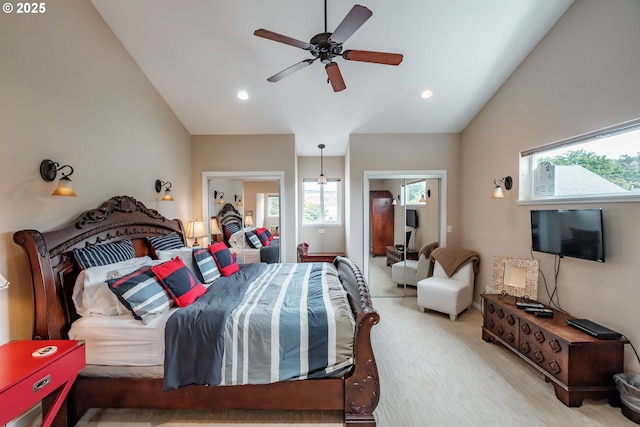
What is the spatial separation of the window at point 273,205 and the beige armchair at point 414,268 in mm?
2349

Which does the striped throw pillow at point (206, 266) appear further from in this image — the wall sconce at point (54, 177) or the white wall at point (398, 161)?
the white wall at point (398, 161)

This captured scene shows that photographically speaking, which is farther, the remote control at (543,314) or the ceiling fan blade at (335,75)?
the remote control at (543,314)

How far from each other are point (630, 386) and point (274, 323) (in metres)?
2.71

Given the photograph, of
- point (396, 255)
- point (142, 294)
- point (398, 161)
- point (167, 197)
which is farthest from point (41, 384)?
point (398, 161)

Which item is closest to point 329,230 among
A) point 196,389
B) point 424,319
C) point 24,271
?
point 424,319

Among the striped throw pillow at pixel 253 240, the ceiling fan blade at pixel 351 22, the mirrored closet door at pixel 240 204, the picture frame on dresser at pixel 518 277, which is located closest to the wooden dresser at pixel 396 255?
the picture frame on dresser at pixel 518 277

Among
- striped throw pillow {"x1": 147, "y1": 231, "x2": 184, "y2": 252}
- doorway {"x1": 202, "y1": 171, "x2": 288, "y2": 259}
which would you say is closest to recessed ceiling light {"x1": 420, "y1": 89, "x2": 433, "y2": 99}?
doorway {"x1": 202, "y1": 171, "x2": 288, "y2": 259}

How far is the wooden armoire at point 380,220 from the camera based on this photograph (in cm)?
464

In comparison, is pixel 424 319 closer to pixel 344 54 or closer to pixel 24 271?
pixel 344 54

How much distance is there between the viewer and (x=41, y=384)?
57.1 inches

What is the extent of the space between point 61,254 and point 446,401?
11.2 ft

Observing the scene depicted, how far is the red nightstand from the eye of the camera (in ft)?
4.29

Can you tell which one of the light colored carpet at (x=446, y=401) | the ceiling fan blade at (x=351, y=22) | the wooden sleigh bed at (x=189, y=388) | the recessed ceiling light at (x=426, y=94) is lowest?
the light colored carpet at (x=446, y=401)

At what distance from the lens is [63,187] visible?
82.2 inches
